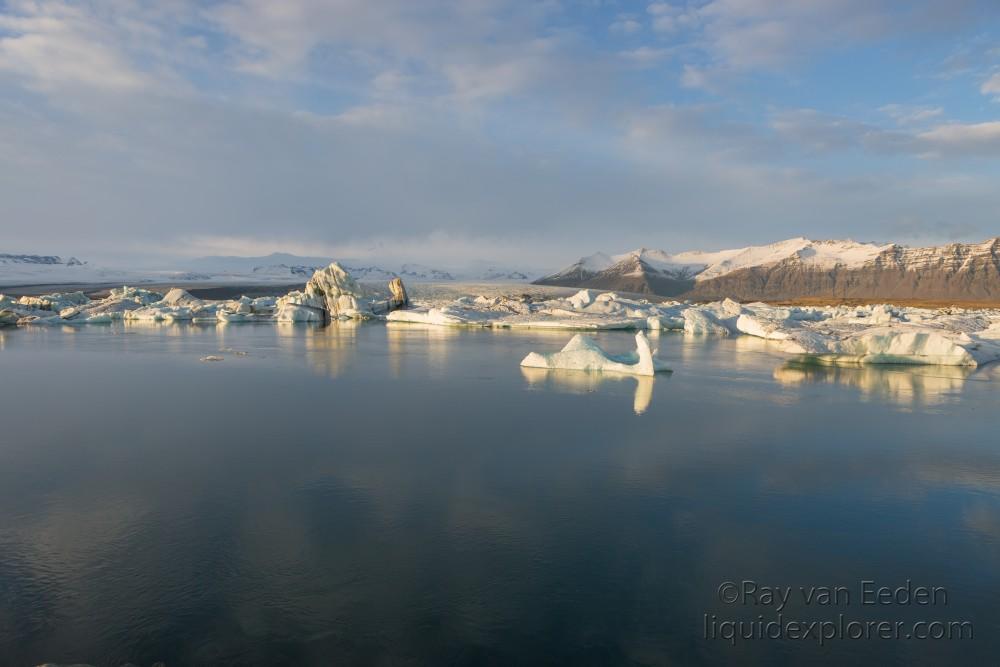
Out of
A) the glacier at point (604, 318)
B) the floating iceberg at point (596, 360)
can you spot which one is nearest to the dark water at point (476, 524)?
the floating iceberg at point (596, 360)

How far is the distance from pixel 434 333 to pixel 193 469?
63.0ft

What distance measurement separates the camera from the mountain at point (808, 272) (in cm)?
9050

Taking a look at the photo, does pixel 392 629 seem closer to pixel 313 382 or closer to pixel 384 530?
pixel 384 530

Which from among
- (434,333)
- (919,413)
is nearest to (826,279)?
(434,333)

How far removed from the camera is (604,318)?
95.3 feet

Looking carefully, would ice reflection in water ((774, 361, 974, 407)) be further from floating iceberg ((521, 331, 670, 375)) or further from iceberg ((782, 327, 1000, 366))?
floating iceberg ((521, 331, 670, 375))

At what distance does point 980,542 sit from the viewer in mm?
5039

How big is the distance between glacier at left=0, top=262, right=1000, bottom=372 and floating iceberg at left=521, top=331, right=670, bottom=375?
0.03 metres

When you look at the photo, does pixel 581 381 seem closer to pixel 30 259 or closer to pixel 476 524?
pixel 476 524

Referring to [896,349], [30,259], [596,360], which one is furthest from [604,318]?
[30,259]

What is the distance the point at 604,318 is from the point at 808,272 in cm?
A: 9359

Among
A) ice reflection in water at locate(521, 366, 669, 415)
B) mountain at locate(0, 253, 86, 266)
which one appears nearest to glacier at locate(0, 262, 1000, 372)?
ice reflection in water at locate(521, 366, 669, 415)

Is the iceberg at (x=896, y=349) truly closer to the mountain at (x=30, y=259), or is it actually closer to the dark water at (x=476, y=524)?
the dark water at (x=476, y=524)

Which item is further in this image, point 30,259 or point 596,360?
point 30,259
